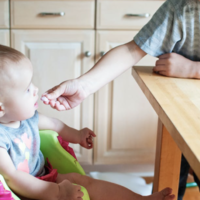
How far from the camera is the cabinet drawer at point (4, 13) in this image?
4.82 feet

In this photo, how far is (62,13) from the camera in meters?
1.48

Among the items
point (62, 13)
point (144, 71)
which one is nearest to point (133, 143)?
point (62, 13)

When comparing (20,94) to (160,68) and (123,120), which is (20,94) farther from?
(123,120)

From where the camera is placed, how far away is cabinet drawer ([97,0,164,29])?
150 cm

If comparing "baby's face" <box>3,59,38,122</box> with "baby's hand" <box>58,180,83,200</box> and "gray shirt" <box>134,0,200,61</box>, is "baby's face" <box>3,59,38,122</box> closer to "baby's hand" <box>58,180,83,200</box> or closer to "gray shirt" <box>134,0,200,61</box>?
"baby's hand" <box>58,180,83,200</box>

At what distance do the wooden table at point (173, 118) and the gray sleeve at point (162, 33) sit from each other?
0.07 m

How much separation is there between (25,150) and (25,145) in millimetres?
12

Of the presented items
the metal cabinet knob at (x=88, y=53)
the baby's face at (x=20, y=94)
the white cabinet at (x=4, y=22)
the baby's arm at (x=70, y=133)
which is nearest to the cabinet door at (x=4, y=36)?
the white cabinet at (x=4, y=22)

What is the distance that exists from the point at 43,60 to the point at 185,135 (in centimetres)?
114

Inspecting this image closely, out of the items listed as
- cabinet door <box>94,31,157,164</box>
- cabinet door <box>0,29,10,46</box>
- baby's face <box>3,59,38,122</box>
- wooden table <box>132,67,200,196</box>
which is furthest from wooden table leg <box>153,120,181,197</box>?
cabinet door <box>0,29,10,46</box>

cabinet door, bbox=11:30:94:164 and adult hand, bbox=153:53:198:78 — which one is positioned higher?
adult hand, bbox=153:53:198:78

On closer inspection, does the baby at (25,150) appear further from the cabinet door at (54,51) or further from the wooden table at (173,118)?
the cabinet door at (54,51)

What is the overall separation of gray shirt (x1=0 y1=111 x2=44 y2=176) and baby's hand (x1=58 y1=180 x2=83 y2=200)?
0.38ft

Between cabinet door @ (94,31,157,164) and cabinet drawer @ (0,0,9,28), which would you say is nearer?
cabinet drawer @ (0,0,9,28)
